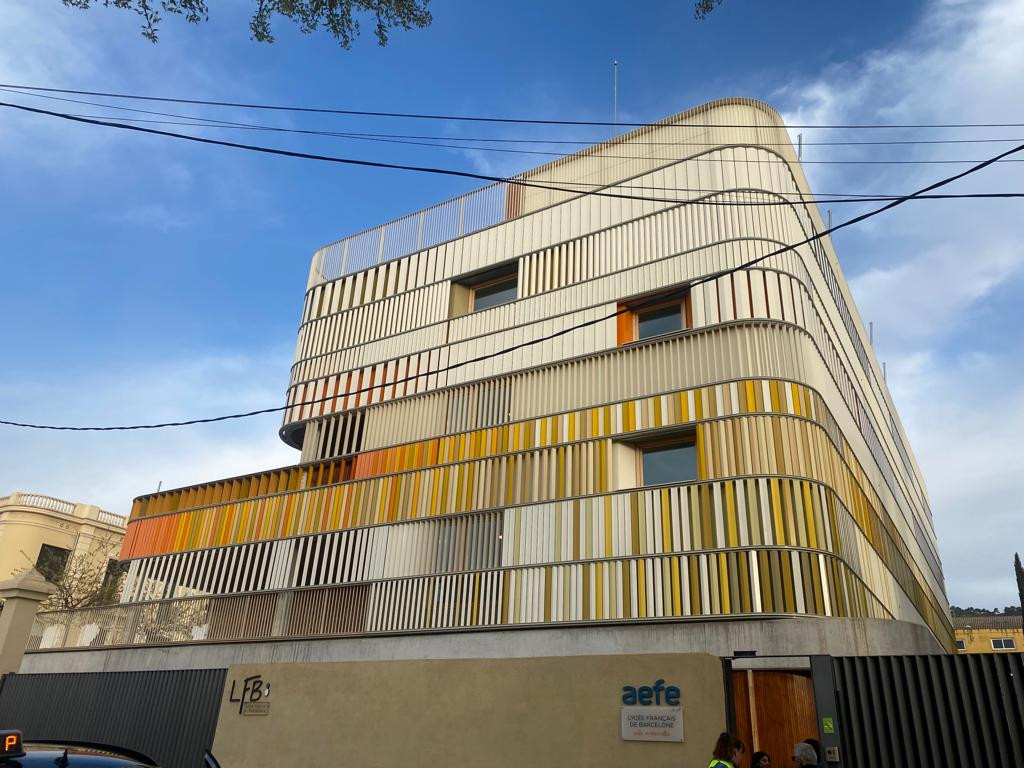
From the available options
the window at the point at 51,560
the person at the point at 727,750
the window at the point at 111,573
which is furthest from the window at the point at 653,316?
the window at the point at 51,560

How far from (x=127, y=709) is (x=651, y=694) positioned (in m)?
11.7

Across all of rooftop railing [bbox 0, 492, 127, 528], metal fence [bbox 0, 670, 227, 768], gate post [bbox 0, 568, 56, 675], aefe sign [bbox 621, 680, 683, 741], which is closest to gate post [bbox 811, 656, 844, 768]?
aefe sign [bbox 621, 680, 683, 741]

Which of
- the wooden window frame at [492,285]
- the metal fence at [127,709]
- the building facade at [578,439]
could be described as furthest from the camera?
the wooden window frame at [492,285]

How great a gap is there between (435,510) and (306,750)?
226 inches

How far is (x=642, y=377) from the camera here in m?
15.4

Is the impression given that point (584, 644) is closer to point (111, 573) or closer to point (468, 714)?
point (468, 714)

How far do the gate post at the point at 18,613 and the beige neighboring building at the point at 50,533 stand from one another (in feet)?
54.4

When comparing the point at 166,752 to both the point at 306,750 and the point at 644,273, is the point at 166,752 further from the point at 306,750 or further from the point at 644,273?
the point at 644,273

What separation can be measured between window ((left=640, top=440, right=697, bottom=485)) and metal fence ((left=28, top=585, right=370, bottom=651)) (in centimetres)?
643

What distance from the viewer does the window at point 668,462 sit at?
14369 mm

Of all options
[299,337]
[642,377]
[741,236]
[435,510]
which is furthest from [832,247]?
[299,337]

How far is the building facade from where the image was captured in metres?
13.2

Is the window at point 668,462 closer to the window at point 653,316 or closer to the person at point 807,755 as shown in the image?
the window at point 653,316

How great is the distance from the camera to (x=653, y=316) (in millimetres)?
16703
